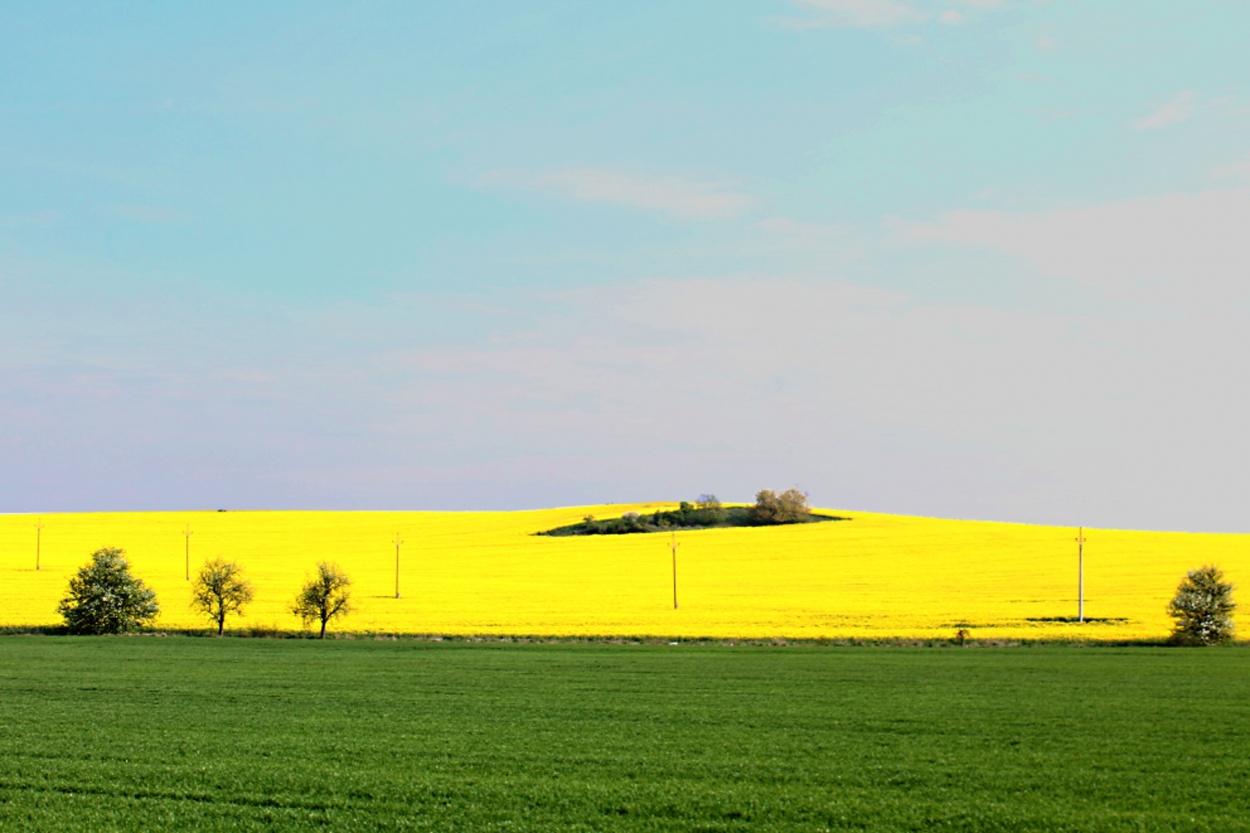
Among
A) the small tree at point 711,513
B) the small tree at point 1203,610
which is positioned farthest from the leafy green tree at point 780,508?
the small tree at point 1203,610

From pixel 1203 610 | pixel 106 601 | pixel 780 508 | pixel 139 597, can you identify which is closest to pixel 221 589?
pixel 139 597

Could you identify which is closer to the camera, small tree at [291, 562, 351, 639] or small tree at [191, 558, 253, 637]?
small tree at [291, 562, 351, 639]

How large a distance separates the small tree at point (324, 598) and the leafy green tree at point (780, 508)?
6139 cm

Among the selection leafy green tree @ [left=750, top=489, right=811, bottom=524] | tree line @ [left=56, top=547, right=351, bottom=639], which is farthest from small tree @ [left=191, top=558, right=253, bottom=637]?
leafy green tree @ [left=750, top=489, right=811, bottom=524]

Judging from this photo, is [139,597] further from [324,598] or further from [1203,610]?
[1203,610]

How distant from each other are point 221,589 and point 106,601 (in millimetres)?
5287

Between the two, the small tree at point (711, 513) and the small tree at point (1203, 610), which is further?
the small tree at point (711, 513)

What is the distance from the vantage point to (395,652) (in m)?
39.9

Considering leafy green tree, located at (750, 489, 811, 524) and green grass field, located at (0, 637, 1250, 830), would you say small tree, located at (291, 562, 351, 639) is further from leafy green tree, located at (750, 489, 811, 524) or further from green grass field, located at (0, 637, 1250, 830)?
leafy green tree, located at (750, 489, 811, 524)

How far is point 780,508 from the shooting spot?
10606 cm

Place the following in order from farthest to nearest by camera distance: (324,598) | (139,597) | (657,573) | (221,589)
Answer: (657,573), (139,597), (221,589), (324,598)

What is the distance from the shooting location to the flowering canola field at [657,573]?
49.7m

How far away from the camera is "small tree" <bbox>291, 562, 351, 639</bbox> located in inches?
1949

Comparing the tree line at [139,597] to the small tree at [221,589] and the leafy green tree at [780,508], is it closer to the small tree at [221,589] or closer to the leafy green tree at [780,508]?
the small tree at [221,589]
